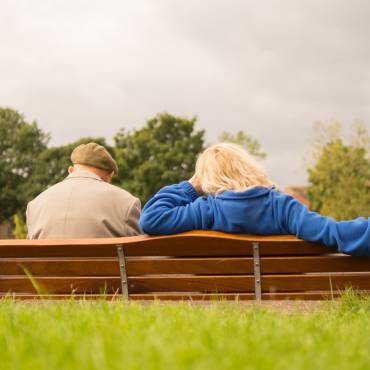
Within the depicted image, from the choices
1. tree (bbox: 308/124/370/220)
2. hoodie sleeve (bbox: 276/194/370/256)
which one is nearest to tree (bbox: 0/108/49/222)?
tree (bbox: 308/124/370/220)

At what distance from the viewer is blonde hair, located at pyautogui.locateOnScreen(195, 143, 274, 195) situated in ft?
17.5

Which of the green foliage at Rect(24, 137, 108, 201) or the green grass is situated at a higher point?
the green foliage at Rect(24, 137, 108, 201)

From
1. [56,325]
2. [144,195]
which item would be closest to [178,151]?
[144,195]

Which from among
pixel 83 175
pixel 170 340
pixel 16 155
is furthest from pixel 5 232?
pixel 170 340

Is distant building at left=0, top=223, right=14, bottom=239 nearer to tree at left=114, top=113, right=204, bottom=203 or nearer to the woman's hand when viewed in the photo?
tree at left=114, top=113, right=204, bottom=203

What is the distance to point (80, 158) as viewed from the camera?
23.4 ft

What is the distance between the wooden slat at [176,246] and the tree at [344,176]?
40955 mm

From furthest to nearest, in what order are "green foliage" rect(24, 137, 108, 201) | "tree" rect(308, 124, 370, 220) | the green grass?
1. "green foliage" rect(24, 137, 108, 201)
2. "tree" rect(308, 124, 370, 220)
3. the green grass

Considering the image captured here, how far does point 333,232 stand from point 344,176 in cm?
4275

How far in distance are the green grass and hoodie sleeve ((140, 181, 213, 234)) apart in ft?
3.57

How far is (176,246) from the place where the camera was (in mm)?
5297

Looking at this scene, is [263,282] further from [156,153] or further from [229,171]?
[156,153]

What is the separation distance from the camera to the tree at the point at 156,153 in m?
50.2

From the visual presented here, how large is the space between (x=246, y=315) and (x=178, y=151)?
47.5m
